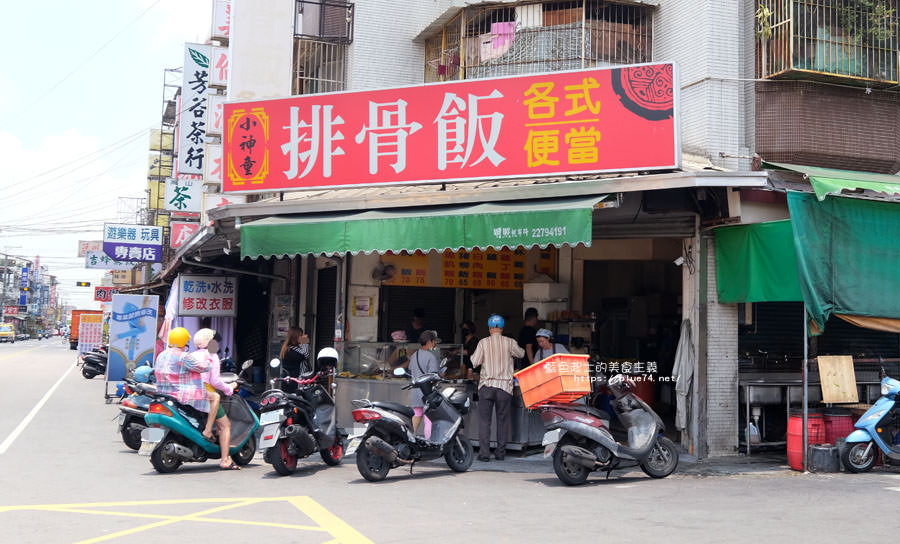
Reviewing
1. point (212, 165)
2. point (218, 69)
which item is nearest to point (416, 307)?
point (212, 165)

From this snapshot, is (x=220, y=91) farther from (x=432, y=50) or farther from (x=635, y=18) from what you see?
(x=635, y=18)

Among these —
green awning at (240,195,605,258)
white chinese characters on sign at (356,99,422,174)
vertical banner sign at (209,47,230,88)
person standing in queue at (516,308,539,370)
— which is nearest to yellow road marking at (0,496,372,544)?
green awning at (240,195,605,258)

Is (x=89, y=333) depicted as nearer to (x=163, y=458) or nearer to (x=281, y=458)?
(x=163, y=458)

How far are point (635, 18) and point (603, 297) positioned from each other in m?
6.60

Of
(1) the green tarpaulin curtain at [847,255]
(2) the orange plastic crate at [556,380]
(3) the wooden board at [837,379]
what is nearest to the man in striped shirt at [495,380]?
(2) the orange plastic crate at [556,380]

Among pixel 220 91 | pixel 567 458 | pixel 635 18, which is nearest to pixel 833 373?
pixel 567 458

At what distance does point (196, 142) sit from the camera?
70.0 feet

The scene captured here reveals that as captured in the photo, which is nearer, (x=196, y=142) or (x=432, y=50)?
(x=432, y=50)

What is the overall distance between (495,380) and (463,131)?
138 inches

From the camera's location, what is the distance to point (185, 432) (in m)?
9.85

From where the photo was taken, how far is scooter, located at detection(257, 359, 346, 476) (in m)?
9.59

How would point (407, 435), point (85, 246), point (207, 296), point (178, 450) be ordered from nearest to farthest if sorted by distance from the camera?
point (407, 435) < point (178, 450) < point (207, 296) < point (85, 246)

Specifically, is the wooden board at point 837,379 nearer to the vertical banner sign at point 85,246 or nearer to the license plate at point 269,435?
the license plate at point 269,435

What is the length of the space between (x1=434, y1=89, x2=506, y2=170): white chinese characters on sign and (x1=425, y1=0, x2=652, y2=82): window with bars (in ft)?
9.40
